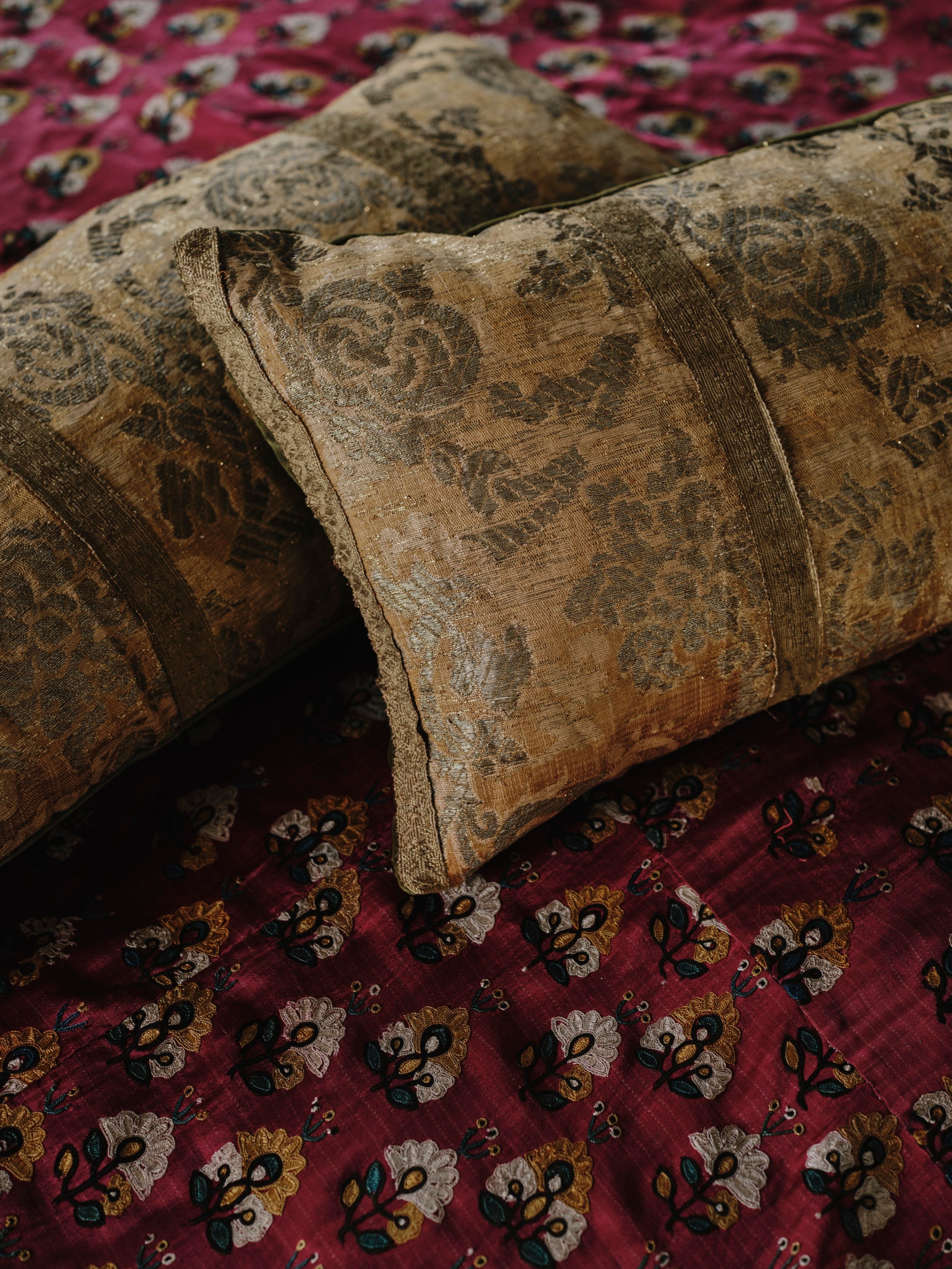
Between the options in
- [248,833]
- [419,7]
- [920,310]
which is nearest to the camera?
[920,310]

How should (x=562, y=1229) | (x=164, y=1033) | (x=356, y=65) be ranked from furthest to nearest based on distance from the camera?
(x=356, y=65) < (x=164, y=1033) < (x=562, y=1229)

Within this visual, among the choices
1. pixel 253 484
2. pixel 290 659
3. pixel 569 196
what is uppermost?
pixel 569 196

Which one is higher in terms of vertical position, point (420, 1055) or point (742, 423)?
point (742, 423)

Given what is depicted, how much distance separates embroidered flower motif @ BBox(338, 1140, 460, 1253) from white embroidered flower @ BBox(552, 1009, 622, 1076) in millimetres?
115

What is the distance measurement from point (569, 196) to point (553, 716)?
0.60 m

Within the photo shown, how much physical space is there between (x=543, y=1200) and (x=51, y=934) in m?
0.47

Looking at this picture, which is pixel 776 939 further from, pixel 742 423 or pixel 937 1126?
pixel 742 423

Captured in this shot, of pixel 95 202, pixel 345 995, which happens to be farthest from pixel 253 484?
pixel 95 202

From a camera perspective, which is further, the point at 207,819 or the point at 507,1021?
the point at 207,819

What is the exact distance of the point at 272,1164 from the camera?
716 mm

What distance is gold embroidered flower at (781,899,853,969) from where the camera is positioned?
793 millimetres

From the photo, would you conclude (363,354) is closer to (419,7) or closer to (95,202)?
Result: (95,202)

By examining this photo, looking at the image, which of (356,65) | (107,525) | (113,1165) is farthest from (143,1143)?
(356,65)

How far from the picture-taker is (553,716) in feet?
2.48
